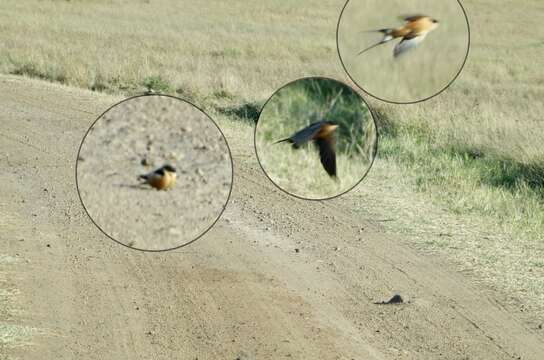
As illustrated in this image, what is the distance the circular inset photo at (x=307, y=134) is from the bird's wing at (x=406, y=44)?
0.88 metres

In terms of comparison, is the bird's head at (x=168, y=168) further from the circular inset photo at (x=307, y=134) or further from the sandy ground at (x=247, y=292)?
the sandy ground at (x=247, y=292)

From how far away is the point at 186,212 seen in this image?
5.41 meters

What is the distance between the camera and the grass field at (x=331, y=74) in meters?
9.98

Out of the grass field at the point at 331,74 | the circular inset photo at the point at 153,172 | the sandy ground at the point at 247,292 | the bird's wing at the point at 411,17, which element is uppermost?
the bird's wing at the point at 411,17

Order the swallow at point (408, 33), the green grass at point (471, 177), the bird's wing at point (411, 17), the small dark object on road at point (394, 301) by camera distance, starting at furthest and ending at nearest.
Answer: the green grass at point (471, 177) < the small dark object on road at point (394, 301) < the bird's wing at point (411, 17) < the swallow at point (408, 33)

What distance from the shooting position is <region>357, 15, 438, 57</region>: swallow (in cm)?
472

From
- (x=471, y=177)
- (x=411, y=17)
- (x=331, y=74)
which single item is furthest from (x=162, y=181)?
(x=331, y=74)

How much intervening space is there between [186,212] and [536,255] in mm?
3817

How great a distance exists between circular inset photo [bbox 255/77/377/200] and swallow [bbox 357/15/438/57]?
863 millimetres

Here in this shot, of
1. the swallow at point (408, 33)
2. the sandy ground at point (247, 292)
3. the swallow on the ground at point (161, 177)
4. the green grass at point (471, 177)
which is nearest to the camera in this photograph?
the swallow at point (408, 33)

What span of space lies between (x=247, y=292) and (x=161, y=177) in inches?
87.2

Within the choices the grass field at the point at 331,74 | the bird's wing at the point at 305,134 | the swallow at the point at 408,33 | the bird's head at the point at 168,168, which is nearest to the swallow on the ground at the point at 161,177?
the bird's head at the point at 168,168

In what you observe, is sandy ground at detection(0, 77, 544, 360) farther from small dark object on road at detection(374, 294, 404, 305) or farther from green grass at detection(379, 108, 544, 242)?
green grass at detection(379, 108, 544, 242)

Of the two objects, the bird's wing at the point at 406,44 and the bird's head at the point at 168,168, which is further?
the bird's head at the point at 168,168
